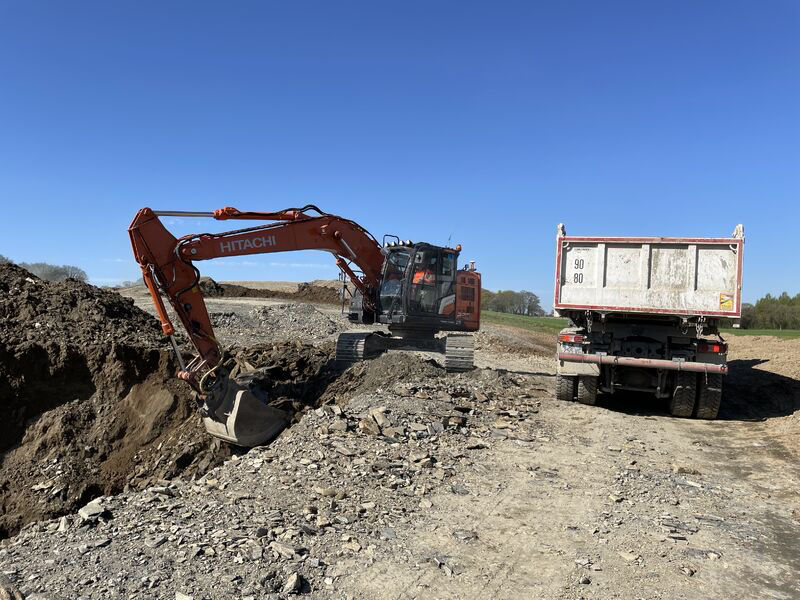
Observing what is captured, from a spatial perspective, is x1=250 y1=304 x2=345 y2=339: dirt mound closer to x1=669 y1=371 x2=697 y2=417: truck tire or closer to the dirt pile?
the dirt pile

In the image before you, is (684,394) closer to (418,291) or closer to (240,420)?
(418,291)

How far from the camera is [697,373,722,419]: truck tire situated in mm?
10164

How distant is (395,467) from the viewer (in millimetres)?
6492

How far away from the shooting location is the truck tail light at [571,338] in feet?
34.4

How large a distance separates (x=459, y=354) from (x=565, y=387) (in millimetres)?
2075

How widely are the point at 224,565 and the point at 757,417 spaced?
1035 cm

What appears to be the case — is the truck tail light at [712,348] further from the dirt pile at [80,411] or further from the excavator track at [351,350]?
the dirt pile at [80,411]

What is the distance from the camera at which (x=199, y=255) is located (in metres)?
8.38

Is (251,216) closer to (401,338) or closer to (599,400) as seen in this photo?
(401,338)

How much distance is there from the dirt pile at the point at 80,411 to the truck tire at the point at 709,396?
813 cm

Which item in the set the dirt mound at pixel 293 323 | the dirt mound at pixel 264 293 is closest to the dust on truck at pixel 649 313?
the dirt mound at pixel 293 323

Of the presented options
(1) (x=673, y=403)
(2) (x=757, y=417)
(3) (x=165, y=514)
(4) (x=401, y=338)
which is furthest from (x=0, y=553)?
(2) (x=757, y=417)

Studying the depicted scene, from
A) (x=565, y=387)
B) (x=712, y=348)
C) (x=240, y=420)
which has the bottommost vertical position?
(x=240, y=420)

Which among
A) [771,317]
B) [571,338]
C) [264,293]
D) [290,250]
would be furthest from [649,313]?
[771,317]
